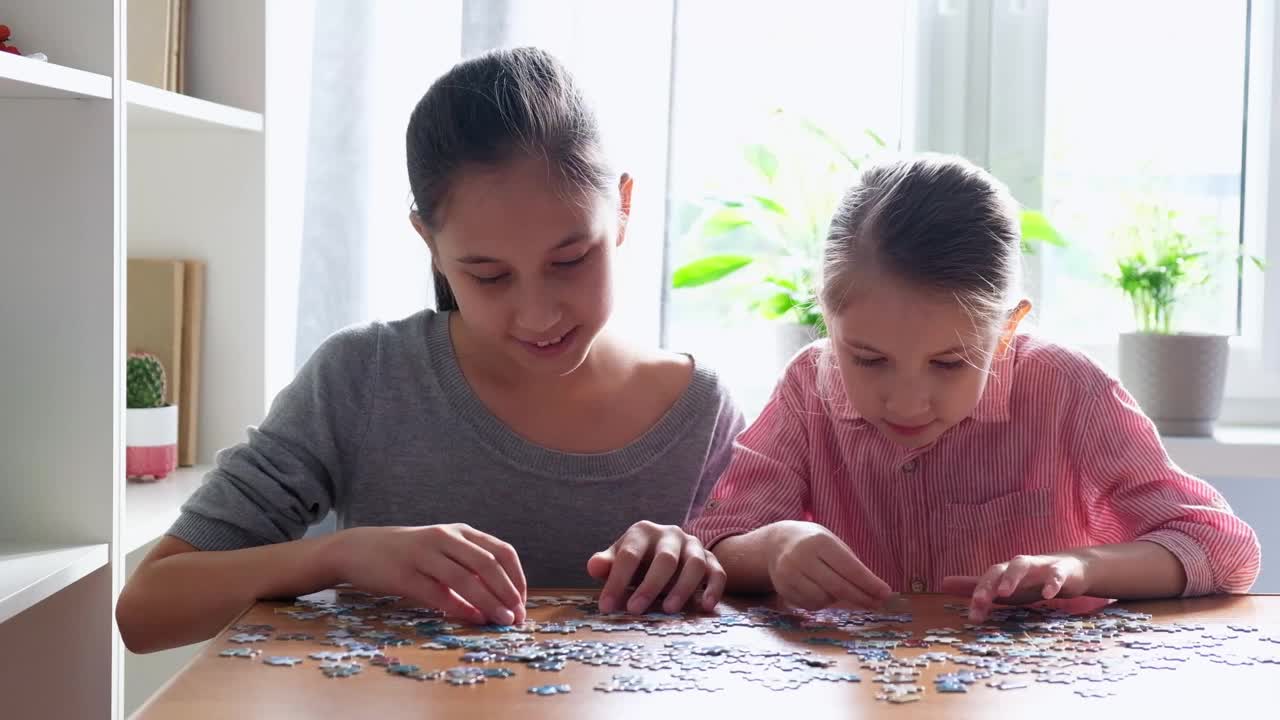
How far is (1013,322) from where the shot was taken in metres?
1.61

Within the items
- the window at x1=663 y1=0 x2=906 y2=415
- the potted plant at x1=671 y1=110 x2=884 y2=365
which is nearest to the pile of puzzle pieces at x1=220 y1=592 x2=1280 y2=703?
the potted plant at x1=671 y1=110 x2=884 y2=365

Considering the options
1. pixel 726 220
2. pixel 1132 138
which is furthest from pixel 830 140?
pixel 1132 138

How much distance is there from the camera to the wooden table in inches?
37.9

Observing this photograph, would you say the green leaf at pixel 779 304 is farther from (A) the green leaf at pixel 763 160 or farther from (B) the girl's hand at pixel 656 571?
(B) the girl's hand at pixel 656 571

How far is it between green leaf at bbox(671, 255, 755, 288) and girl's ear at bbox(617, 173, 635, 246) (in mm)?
1015

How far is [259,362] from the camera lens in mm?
2367

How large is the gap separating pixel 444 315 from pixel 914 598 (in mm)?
824

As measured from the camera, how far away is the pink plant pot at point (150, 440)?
7.23 feet

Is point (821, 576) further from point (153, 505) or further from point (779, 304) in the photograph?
point (779, 304)

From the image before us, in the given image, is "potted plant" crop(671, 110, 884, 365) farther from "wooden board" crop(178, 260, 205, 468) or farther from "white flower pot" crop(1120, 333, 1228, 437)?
"wooden board" crop(178, 260, 205, 468)

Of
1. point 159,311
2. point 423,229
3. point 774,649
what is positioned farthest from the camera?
point 159,311

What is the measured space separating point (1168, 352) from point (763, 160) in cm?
96

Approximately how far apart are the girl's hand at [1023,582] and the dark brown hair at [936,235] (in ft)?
1.04

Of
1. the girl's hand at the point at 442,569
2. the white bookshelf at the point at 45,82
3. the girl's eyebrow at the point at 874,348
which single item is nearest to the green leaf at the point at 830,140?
the girl's eyebrow at the point at 874,348
